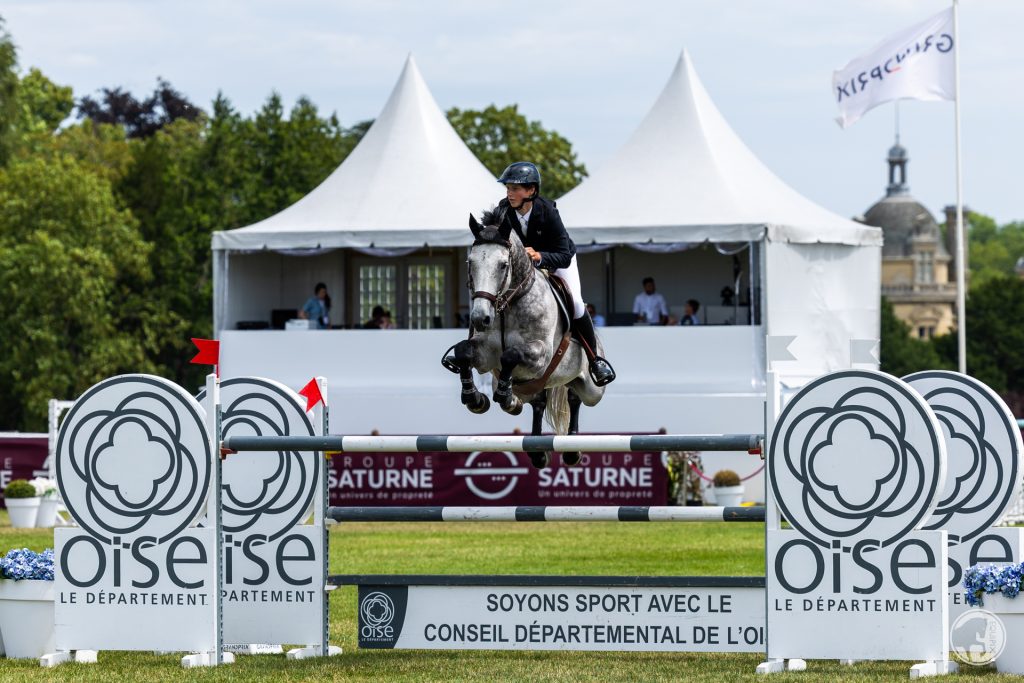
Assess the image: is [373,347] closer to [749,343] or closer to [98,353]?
[749,343]

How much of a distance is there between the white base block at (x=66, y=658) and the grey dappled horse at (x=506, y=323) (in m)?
2.48

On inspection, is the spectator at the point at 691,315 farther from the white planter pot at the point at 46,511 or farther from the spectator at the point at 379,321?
the white planter pot at the point at 46,511

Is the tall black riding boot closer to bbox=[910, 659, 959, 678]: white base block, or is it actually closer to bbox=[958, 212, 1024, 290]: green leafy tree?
bbox=[910, 659, 959, 678]: white base block

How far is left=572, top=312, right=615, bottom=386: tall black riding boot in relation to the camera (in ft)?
28.8

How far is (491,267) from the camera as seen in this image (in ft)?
25.4

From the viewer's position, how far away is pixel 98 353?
140ft

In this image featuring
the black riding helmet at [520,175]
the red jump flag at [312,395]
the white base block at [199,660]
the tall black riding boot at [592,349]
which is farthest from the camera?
the red jump flag at [312,395]

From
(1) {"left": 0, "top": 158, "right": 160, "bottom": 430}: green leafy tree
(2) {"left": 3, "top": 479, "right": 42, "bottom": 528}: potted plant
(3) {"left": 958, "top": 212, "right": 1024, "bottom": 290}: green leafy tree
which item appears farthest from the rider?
(3) {"left": 958, "top": 212, "right": 1024, "bottom": 290}: green leafy tree

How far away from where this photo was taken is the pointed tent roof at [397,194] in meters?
23.9

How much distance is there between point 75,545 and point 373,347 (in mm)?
15837

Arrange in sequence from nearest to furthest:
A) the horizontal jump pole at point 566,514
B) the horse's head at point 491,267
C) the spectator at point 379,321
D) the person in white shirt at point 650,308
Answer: the horse's head at point 491,267 < the horizontal jump pole at point 566,514 < the person in white shirt at point 650,308 < the spectator at point 379,321

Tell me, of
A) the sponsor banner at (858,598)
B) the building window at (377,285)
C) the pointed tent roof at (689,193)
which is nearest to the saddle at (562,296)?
the sponsor banner at (858,598)

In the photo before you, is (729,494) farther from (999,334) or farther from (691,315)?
(999,334)

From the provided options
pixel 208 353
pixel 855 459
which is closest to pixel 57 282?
pixel 208 353
